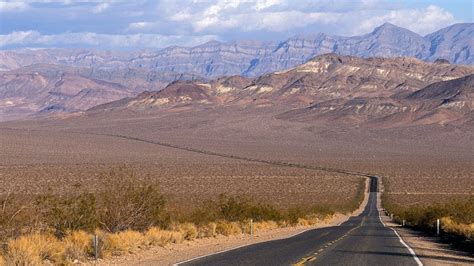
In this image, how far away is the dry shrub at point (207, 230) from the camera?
95.5ft

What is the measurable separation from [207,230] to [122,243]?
8.24m

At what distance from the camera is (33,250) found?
17344 millimetres

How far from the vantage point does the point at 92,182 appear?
6912 cm

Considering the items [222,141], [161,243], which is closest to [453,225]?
[161,243]

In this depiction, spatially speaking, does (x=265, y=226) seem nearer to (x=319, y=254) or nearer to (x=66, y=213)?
Result: (x=319, y=254)

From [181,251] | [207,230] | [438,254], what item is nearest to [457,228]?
[438,254]

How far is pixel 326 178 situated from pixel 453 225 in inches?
2396

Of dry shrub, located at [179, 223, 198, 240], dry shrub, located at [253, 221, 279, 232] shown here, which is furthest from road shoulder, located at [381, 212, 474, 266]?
dry shrub, located at [253, 221, 279, 232]

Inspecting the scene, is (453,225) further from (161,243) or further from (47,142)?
(47,142)

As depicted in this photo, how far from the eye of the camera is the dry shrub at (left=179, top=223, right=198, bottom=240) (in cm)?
2731

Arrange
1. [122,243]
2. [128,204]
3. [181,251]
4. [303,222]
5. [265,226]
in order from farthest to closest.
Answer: [303,222] → [265,226] → [128,204] → [181,251] → [122,243]

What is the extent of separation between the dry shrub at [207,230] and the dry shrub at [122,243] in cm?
561

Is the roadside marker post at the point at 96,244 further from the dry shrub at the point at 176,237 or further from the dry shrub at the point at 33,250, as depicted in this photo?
the dry shrub at the point at 176,237

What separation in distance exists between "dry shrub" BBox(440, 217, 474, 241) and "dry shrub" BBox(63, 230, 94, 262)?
13746 millimetres
